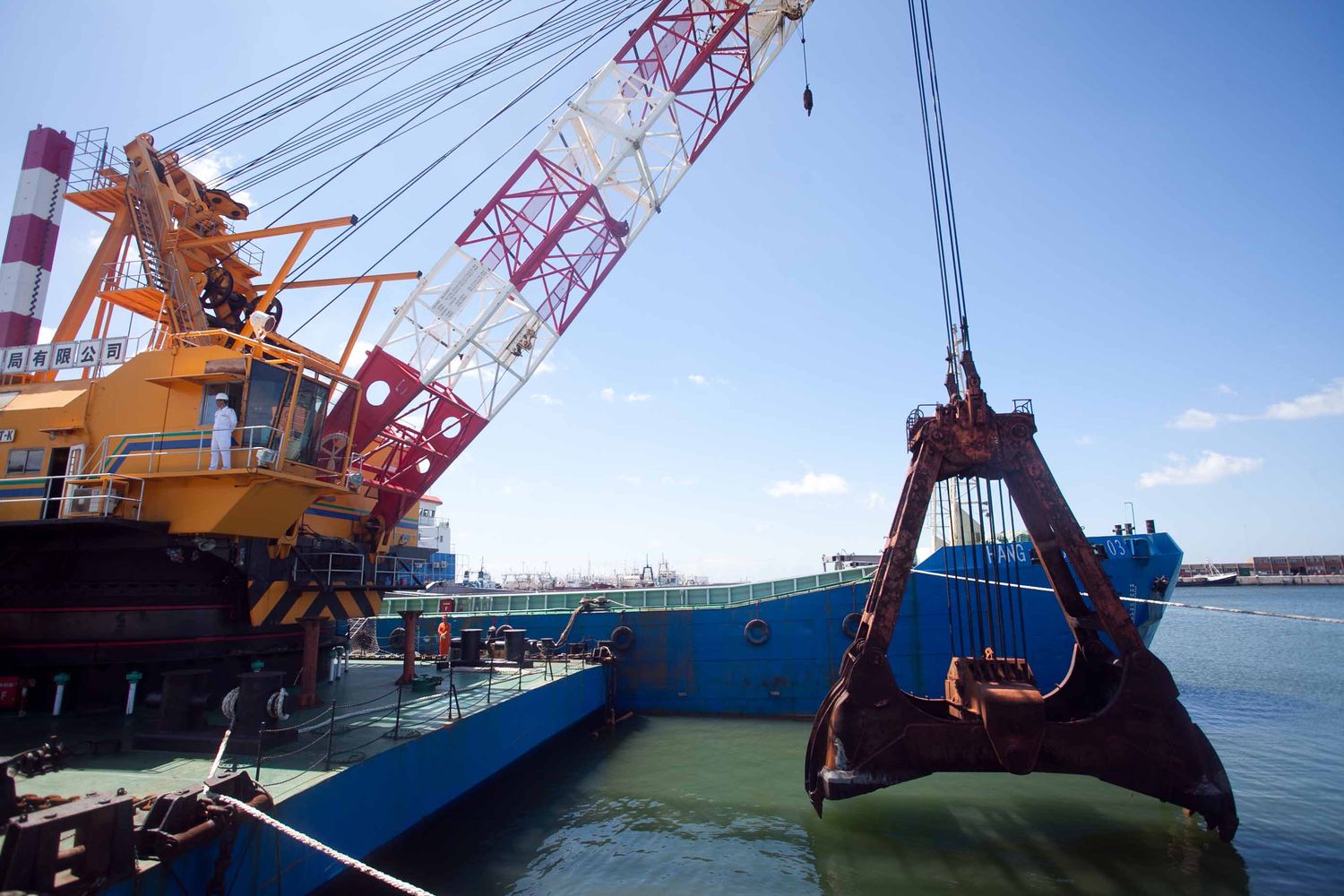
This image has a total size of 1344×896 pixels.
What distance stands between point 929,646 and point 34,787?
19439mm

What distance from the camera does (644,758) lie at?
16188mm

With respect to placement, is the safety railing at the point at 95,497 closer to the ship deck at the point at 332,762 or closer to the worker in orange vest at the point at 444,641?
the ship deck at the point at 332,762

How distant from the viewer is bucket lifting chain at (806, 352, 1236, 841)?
918cm

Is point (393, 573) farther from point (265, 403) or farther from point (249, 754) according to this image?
point (249, 754)

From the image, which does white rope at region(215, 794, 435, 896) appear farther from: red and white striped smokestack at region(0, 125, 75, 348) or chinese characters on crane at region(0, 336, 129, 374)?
red and white striped smokestack at region(0, 125, 75, 348)

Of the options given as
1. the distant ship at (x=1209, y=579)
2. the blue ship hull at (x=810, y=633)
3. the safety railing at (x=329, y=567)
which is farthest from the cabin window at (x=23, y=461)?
the distant ship at (x=1209, y=579)

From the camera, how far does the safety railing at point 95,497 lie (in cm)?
1083

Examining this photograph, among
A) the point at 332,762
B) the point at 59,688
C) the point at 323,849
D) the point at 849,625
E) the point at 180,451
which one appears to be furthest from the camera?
the point at 849,625

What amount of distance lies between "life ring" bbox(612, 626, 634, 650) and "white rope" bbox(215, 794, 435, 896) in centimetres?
1558

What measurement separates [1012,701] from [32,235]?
2591cm

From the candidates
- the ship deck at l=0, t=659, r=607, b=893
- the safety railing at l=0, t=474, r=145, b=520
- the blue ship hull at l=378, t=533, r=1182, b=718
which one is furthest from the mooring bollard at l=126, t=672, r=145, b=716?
the blue ship hull at l=378, t=533, r=1182, b=718

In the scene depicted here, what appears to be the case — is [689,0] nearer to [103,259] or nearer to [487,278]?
[487,278]

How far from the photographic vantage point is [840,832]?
11094 mm

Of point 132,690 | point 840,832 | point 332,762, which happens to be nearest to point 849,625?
point 840,832
